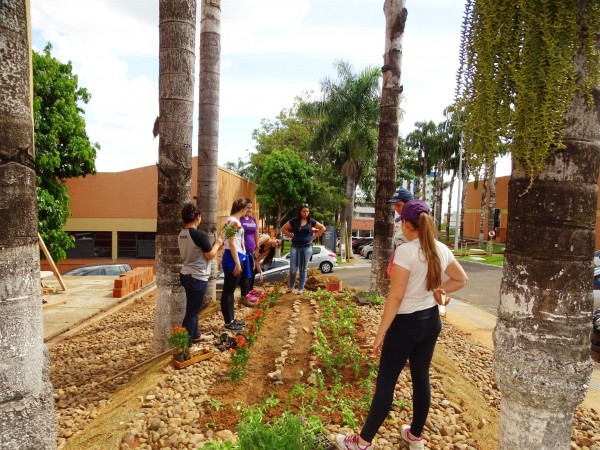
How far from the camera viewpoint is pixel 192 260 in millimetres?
4652

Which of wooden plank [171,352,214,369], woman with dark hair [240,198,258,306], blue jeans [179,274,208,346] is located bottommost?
wooden plank [171,352,214,369]

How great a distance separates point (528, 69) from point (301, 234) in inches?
212

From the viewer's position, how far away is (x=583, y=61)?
1.86 meters

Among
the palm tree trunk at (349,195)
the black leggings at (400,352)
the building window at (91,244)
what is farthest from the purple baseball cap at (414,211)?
the building window at (91,244)

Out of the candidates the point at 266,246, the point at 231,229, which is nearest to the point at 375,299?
the point at 266,246

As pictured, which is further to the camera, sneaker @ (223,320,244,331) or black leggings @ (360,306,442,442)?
sneaker @ (223,320,244,331)

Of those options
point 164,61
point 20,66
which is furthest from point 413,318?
point 164,61

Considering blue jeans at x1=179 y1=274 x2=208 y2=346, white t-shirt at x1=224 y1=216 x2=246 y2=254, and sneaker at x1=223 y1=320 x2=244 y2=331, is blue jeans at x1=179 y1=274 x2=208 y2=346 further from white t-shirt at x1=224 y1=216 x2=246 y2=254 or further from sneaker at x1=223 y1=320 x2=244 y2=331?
white t-shirt at x1=224 y1=216 x2=246 y2=254

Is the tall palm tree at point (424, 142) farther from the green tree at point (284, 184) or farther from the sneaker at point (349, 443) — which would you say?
the sneaker at point (349, 443)

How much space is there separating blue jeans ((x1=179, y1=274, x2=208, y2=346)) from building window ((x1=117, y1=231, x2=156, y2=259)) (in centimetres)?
1796

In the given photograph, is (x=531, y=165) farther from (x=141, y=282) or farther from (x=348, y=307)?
(x=141, y=282)

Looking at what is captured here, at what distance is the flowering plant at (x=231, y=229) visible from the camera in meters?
5.40

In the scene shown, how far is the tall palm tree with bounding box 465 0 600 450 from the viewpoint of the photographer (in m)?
1.82

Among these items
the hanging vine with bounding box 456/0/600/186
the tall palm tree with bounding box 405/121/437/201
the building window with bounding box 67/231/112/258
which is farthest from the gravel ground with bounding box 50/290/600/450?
the tall palm tree with bounding box 405/121/437/201
